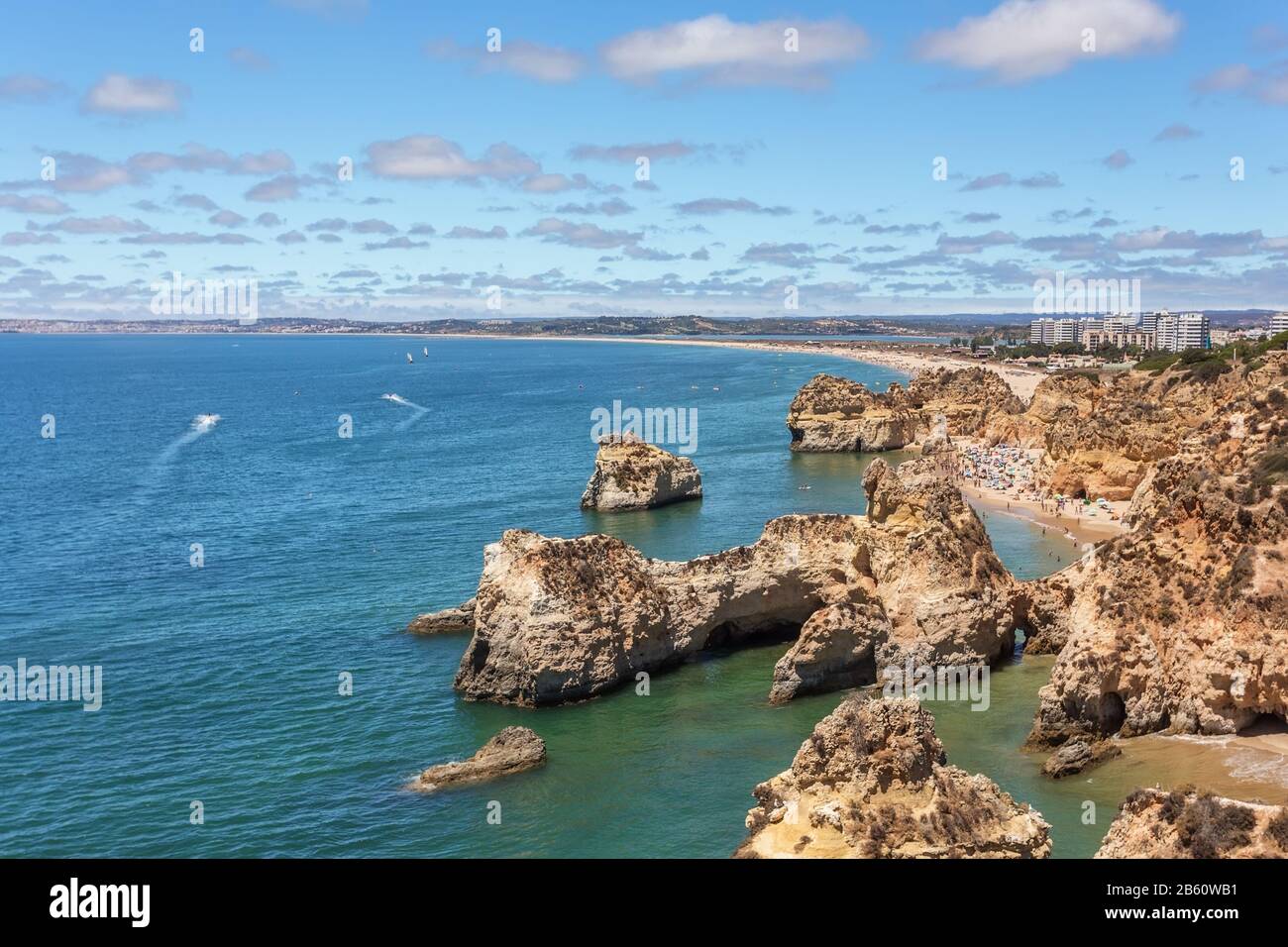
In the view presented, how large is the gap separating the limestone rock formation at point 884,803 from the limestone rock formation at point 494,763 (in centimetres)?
1054

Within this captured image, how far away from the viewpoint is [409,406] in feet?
530

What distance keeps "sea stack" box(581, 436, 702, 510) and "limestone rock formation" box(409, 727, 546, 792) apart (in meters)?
43.0

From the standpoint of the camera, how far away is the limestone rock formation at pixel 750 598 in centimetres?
3509

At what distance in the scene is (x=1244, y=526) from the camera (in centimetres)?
3022

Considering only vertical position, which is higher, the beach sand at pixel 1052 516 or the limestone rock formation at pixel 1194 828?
the limestone rock formation at pixel 1194 828

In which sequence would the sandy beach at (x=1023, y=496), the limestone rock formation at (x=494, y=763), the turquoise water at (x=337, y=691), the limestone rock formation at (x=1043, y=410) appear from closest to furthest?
the turquoise water at (x=337, y=691), the limestone rock formation at (x=494, y=763), the sandy beach at (x=1023, y=496), the limestone rock formation at (x=1043, y=410)

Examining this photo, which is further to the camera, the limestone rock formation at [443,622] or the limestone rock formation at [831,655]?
the limestone rock formation at [443,622]

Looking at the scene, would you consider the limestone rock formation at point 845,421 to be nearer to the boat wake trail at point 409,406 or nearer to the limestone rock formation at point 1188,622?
the boat wake trail at point 409,406

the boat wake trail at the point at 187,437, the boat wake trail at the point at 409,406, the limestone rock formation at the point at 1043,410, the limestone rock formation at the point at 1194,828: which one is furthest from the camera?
the boat wake trail at the point at 409,406

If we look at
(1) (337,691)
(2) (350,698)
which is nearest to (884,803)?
(2) (350,698)

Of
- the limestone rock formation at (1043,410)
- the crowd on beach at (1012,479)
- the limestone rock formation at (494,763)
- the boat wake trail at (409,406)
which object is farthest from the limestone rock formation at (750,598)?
the boat wake trail at (409,406)

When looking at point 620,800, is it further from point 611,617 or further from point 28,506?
point 28,506

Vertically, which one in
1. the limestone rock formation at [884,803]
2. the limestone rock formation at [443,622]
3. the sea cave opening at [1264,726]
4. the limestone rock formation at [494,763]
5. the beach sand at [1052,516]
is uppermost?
the limestone rock formation at [884,803]

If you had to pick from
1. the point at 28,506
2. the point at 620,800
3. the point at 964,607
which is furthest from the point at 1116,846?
the point at 28,506
